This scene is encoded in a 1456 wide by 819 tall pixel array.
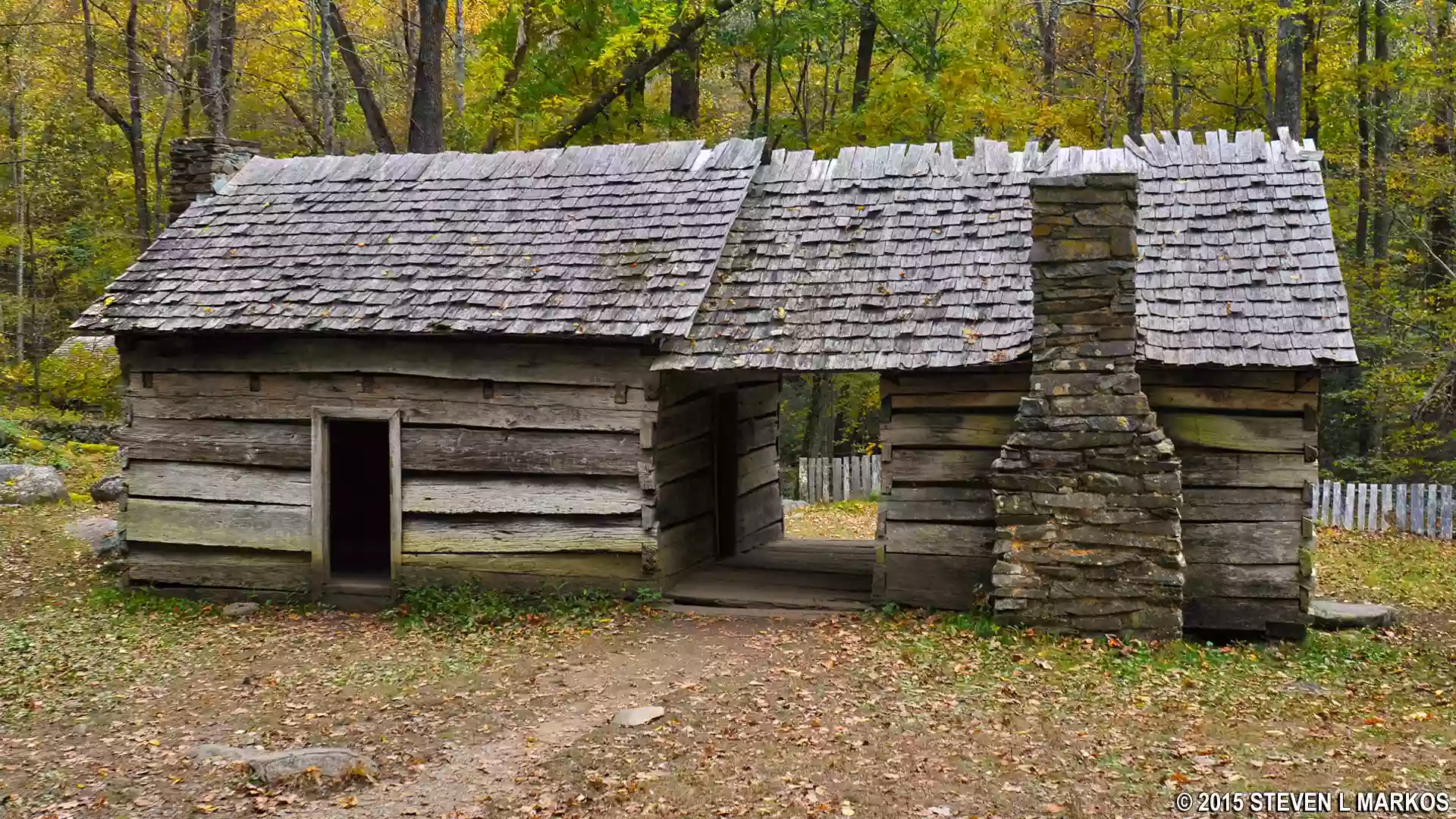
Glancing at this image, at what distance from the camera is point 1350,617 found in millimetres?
10953

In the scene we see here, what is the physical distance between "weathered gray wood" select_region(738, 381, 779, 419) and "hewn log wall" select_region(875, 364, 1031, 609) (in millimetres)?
3215

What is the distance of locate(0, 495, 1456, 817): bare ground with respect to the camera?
6625 millimetres

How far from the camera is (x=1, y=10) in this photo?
24.6 m

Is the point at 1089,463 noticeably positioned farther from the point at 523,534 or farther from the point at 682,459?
the point at 523,534

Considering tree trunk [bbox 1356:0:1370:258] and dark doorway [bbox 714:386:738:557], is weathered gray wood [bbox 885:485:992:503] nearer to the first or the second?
dark doorway [bbox 714:386:738:557]

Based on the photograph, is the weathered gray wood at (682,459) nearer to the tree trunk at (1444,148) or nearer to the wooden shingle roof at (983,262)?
the wooden shingle roof at (983,262)

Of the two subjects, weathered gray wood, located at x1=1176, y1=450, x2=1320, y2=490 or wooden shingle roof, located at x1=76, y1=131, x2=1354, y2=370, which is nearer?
weathered gray wood, located at x1=1176, y1=450, x2=1320, y2=490

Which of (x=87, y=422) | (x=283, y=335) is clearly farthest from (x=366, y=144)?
(x=283, y=335)

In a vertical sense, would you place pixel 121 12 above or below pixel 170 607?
above

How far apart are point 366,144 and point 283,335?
20399 mm

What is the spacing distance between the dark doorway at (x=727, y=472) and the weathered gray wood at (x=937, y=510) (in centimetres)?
314

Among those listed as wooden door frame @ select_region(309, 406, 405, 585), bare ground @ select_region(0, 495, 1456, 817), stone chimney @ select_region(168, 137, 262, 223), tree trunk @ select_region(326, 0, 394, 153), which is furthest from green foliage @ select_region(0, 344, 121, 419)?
wooden door frame @ select_region(309, 406, 405, 585)

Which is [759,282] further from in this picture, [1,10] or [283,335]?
[1,10]

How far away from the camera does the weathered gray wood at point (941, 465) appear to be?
33.9 ft
